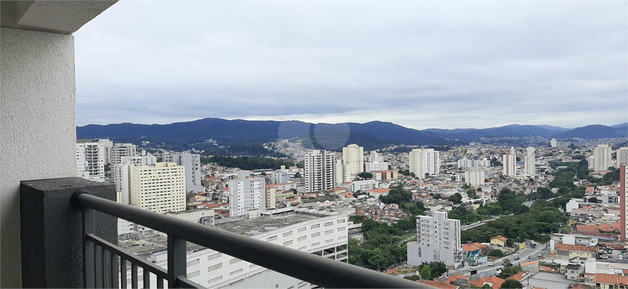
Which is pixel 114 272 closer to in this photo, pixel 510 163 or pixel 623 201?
pixel 623 201

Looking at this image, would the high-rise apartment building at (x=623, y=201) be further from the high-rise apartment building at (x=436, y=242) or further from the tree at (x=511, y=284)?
the high-rise apartment building at (x=436, y=242)

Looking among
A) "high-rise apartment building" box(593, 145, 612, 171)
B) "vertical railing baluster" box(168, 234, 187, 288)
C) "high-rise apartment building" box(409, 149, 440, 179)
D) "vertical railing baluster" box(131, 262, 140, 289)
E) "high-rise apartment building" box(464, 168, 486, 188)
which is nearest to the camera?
"vertical railing baluster" box(168, 234, 187, 288)

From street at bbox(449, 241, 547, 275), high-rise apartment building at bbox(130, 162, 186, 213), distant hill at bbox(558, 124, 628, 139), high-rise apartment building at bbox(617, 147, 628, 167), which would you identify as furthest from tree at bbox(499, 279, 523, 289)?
high-rise apartment building at bbox(130, 162, 186, 213)

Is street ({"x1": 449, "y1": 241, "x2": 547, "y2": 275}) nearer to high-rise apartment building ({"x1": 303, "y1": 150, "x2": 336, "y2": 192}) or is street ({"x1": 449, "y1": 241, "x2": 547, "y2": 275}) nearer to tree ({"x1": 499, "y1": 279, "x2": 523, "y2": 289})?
tree ({"x1": 499, "y1": 279, "x2": 523, "y2": 289})

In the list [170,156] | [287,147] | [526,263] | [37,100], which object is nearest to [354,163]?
[287,147]

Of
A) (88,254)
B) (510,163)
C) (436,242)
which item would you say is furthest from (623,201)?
(88,254)

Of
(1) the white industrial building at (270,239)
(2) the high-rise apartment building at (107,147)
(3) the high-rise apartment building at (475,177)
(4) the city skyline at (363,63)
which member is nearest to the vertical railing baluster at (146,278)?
(1) the white industrial building at (270,239)
